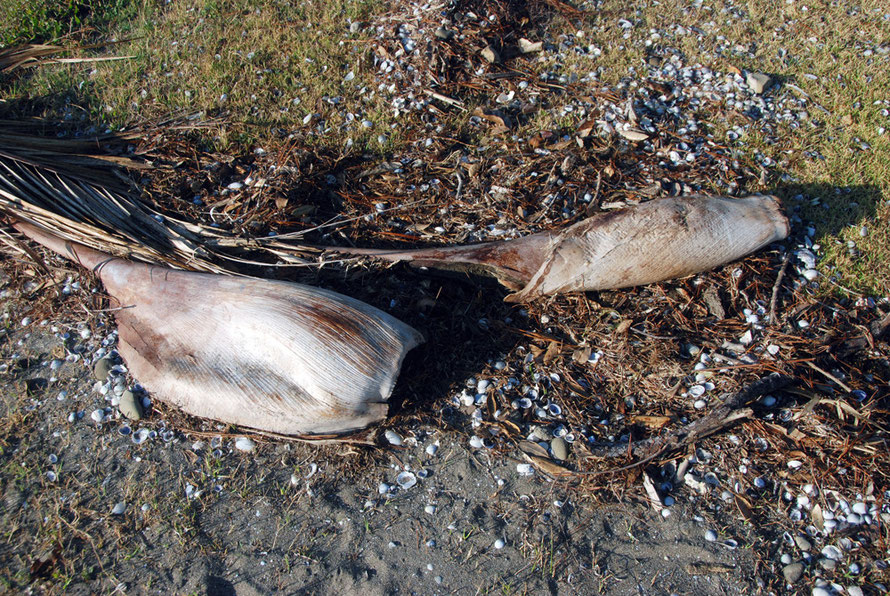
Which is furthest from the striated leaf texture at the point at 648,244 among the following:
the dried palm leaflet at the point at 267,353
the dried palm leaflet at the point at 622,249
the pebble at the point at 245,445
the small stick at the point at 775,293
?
the pebble at the point at 245,445

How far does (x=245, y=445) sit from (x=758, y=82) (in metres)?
3.96

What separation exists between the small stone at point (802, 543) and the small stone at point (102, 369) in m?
3.24

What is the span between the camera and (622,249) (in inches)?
112

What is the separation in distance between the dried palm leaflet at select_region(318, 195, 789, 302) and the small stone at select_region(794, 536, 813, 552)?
4.18ft

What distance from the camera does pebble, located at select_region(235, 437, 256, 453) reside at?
103 inches

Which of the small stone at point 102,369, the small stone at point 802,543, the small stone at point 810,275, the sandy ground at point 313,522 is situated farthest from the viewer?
the small stone at point 810,275

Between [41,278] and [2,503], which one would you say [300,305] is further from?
[41,278]

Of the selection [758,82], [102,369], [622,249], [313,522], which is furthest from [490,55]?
[313,522]

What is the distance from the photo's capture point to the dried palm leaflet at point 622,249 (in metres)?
2.85

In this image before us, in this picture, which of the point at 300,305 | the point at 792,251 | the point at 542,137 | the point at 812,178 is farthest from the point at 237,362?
the point at 812,178

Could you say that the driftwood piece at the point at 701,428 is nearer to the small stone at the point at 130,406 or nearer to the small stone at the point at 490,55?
the small stone at the point at 130,406

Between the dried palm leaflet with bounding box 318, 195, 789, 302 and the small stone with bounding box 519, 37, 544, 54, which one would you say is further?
the small stone with bounding box 519, 37, 544, 54

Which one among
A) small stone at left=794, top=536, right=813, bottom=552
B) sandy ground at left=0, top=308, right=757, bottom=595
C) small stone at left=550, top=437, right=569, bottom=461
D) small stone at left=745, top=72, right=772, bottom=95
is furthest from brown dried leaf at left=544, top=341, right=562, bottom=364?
small stone at left=745, top=72, right=772, bottom=95

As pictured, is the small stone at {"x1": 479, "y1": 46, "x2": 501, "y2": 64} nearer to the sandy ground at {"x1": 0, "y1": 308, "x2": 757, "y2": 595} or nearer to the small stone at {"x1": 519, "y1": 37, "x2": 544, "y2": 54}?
the small stone at {"x1": 519, "y1": 37, "x2": 544, "y2": 54}
